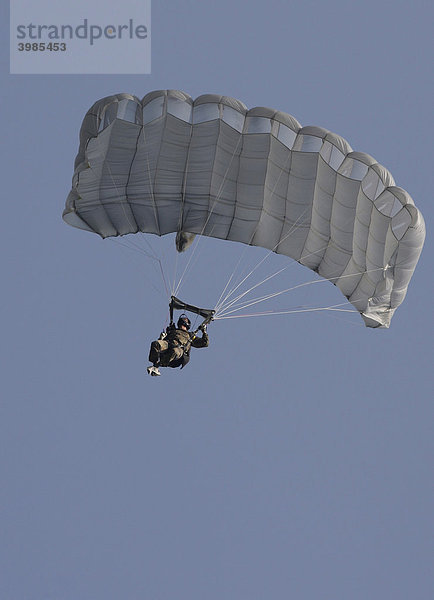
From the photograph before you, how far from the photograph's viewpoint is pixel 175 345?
17734 mm

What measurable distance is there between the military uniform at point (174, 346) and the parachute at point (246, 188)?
242 centimetres

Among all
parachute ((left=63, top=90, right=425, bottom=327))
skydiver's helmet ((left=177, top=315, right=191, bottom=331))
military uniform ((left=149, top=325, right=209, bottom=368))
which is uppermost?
parachute ((left=63, top=90, right=425, bottom=327))

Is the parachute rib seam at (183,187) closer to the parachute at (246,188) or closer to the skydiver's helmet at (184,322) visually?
the parachute at (246,188)

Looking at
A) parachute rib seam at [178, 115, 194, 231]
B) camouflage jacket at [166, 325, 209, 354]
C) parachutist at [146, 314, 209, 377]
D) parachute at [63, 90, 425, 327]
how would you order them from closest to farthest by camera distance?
parachutist at [146, 314, 209, 377] → camouflage jacket at [166, 325, 209, 354] → parachute at [63, 90, 425, 327] → parachute rib seam at [178, 115, 194, 231]

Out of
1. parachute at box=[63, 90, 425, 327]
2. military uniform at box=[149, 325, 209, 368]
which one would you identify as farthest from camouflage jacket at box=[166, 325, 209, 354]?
parachute at box=[63, 90, 425, 327]

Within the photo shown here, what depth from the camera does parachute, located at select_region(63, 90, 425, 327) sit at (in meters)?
18.3

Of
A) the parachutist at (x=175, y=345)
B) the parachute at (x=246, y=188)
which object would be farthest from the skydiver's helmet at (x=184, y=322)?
the parachute at (x=246, y=188)

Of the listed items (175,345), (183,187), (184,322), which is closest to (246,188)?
(183,187)

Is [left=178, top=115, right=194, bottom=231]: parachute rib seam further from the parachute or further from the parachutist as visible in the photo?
the parachutist

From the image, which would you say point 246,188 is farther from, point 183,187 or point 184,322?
point 184,322

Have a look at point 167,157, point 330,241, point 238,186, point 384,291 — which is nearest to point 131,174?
point 167,157

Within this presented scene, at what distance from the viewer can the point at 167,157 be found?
62.6ft

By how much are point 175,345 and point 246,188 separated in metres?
3.46

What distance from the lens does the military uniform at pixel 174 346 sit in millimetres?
17156
